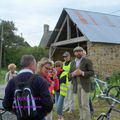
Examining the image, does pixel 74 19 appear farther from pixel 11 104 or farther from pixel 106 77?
pixel 11 104

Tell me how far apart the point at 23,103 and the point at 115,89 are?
8.10 metres

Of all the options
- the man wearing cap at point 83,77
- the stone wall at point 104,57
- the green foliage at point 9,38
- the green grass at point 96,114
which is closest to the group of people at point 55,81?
the man wearing cap at point 83,77

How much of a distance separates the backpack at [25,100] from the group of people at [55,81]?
0.23 feet

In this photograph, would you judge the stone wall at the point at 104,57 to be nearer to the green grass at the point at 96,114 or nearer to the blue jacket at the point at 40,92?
the green grass at the point at 96,114

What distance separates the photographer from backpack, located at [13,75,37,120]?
16.6 feet

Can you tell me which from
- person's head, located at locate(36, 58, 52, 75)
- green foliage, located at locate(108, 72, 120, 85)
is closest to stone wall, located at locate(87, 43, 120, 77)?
green foliage, located at locate(108, 72, 120, 85)

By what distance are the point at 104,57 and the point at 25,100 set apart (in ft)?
53.4

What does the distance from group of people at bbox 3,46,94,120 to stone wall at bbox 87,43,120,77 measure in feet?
30.2

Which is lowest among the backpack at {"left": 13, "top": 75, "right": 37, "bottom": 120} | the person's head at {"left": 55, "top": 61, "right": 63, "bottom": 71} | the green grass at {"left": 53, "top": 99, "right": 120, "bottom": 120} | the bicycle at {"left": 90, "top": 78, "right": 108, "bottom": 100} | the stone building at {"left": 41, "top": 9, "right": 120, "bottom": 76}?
the green grass at {"left": 53, "top": 99, "right": 120, "bottom": 120}

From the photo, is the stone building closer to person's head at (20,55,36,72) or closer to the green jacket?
the green jacket

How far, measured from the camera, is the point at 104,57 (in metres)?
21.0

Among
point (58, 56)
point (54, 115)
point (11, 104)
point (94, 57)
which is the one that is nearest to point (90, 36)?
point (94, 57)

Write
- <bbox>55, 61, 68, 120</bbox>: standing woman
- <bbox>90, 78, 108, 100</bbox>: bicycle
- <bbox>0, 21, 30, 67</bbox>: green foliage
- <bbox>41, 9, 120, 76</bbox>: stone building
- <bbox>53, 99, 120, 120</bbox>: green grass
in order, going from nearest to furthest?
<bbox>55, 61, 68, 120</bbox>: standing woman → <bbox>53, 99, 120, 120</bbox>: green grass → <bbox>90, 78, 108, 100</bbox>: bicycle → <bbox>41, 9, 120, 76</bbox>: stone building → <bbox>0, 21, 30, 67</bbox>: green foliage

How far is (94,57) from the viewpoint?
20.6 metres
